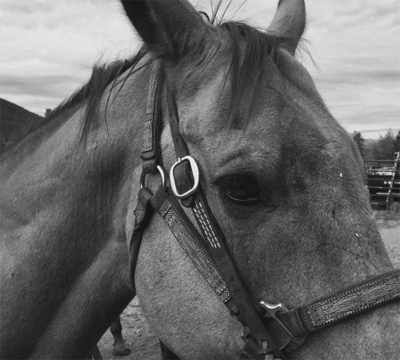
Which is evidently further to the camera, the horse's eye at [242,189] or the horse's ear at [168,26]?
the horse's ear at [168,26]

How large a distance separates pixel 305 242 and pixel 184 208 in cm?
57

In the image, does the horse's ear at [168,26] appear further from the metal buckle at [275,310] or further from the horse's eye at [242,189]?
the metal buckle at [275,310]

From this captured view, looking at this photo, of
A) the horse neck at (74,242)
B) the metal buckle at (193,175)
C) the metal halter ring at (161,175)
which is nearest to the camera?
the metal buckle at (193,175)

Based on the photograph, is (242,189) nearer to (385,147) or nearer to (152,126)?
(152,126)

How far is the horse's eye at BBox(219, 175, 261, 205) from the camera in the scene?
1838 mm

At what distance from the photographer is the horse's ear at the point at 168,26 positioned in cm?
202

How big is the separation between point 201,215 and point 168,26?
89cm

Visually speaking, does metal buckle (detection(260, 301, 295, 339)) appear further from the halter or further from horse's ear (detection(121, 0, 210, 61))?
horse's ear (detection(121, 0, 210, 61))

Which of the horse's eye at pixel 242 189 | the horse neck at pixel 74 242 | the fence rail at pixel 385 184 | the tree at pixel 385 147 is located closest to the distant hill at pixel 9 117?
the horse neck at pixel 74 242

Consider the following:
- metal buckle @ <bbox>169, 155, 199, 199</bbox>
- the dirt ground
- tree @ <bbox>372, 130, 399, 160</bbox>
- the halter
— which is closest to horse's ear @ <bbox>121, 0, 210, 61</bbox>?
the halter

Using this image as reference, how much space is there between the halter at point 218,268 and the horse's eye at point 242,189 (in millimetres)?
134

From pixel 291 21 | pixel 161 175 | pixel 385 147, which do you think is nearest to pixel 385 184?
pixel 385 147

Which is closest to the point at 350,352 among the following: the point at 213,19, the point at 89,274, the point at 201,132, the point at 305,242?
the point at 305,242

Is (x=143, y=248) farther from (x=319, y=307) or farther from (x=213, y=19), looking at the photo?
(x=213, y=19)
